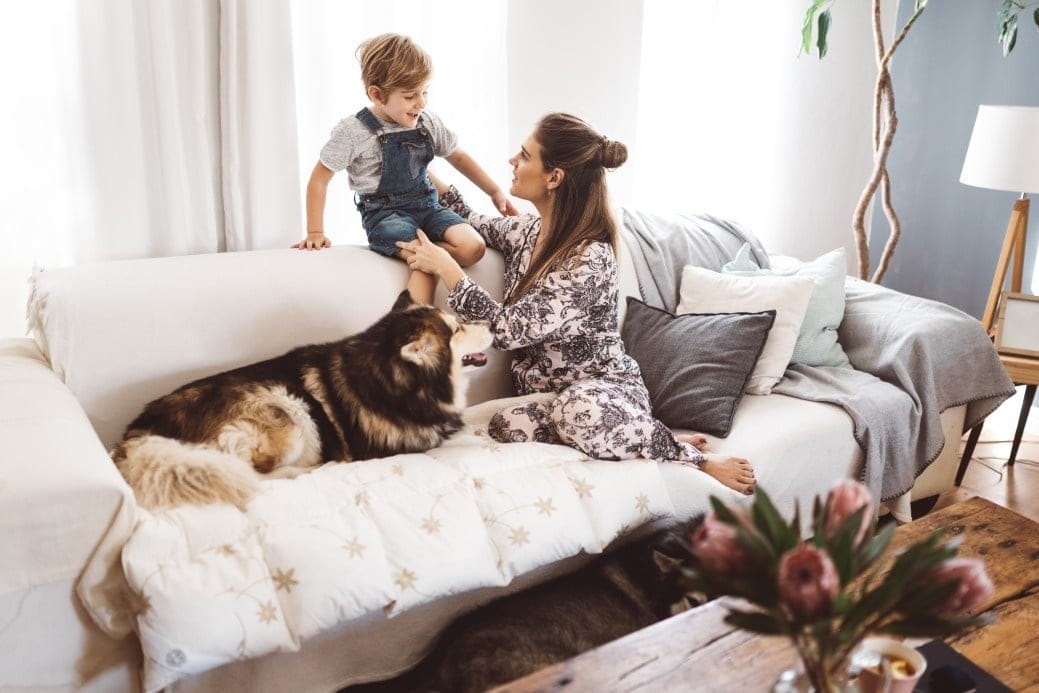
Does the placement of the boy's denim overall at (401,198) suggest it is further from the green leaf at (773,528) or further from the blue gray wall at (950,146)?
the blue gray wall at (950,146)

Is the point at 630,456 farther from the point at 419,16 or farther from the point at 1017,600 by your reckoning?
the point at 419,16

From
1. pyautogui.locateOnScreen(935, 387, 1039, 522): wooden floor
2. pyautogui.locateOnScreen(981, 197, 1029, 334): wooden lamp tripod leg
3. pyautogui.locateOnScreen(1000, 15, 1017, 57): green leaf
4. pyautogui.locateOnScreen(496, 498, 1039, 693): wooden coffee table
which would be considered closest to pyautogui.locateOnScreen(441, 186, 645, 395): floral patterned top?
pyautogui.locateOnScreen(496, 498, 1039, 693): wooden coffee table

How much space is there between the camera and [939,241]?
Answer: 11.5ft

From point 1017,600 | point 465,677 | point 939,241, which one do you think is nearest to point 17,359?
point 465,677

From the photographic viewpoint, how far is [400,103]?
6.39 ft

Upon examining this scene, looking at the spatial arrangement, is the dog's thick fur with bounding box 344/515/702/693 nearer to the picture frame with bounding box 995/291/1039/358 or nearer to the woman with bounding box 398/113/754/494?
the woman with bounding box 398/113/754/494

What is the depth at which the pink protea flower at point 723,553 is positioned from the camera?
2.49 ft

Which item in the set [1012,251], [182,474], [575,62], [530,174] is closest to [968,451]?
[1012,251]

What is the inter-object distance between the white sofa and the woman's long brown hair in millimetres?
314

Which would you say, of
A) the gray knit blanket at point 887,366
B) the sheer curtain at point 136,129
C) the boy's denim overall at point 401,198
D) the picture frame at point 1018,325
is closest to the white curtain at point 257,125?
the sheer curtain at point 136,129

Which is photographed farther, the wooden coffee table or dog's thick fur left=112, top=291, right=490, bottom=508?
dog's thick fur left=112, top=291, right=490, bottom=508

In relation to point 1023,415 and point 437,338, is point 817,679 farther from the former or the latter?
point 1023,415

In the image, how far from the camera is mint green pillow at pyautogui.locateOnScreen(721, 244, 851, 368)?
236 centimetres

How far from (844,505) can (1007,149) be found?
2.37m
